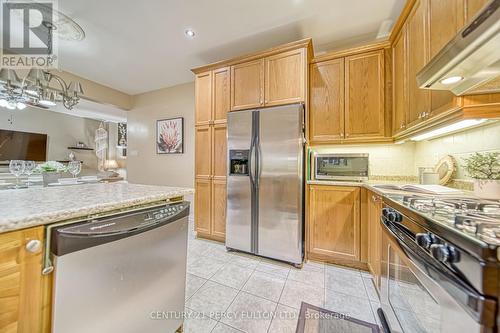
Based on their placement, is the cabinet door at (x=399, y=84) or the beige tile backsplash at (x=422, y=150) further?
the cabinet door at (x=399, y=84)

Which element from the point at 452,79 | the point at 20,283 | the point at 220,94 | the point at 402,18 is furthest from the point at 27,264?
the point at 402,18

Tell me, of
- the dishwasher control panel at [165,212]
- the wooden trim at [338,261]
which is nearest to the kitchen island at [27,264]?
the dishwasher control panel at [165,212]

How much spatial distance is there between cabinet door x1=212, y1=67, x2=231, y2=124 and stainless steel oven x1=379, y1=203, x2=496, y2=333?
216cm

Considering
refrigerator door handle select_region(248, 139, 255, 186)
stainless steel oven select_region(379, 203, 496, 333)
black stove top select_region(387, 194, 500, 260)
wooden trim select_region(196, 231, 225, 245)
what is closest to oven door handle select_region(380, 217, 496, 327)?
stainless steel oven select_region(379, 203, 496, 333)

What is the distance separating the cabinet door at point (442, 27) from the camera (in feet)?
3.54

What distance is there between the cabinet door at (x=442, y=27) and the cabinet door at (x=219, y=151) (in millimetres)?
2105

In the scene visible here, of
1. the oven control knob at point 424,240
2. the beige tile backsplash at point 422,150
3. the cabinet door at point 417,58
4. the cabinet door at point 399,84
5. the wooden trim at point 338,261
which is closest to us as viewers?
the oven control knob at point 424,240

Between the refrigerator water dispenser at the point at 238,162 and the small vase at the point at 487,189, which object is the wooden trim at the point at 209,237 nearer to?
the refrigerator water dispenser at the point at 238,162

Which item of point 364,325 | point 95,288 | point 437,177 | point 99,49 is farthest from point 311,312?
point 99,49

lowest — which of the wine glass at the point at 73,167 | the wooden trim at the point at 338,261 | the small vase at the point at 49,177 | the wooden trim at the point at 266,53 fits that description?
the wooden trim at the point at 338,261

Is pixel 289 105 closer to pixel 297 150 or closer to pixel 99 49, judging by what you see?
pixel 297 150

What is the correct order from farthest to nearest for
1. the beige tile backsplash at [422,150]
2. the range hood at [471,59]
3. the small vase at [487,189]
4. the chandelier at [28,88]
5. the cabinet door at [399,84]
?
1. the chandelier at [28,88]
2. the cabinet door at [399,84]
3. the beige tile backsplash at [422,150]
4. the small vase at [487,189]
5. the range hood at [471,59]

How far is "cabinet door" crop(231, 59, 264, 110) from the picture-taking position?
235 cm

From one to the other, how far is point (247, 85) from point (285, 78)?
51 centimetres
